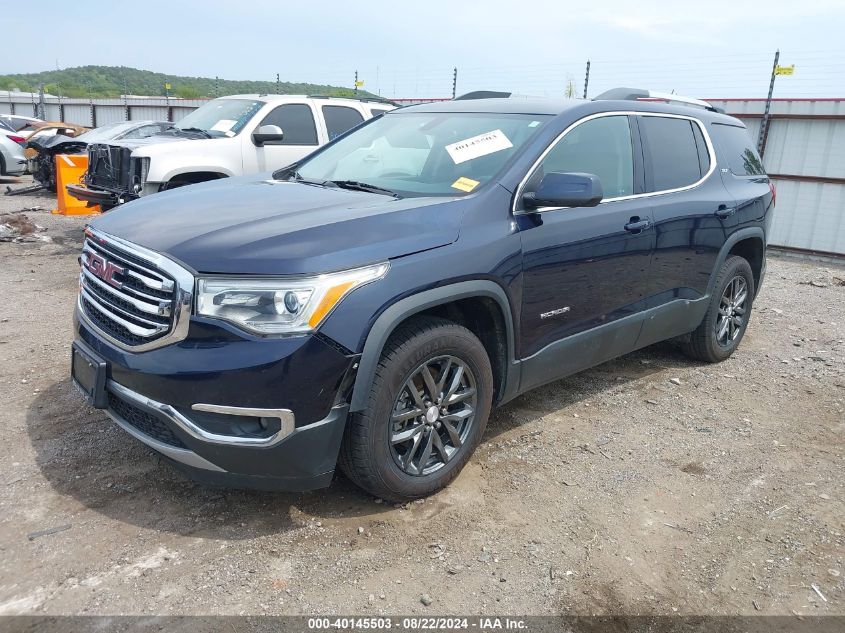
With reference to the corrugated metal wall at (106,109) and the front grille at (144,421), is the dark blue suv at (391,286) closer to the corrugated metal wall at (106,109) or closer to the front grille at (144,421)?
the front grille at (144,421)

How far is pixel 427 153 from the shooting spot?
390 centimetres

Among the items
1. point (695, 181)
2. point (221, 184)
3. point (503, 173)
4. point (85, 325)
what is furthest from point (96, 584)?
point (695, 181)

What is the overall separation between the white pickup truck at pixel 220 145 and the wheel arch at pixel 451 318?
5.10 m

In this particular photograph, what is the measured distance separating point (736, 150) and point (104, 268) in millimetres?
4647

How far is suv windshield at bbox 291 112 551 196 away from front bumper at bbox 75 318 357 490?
127 cm

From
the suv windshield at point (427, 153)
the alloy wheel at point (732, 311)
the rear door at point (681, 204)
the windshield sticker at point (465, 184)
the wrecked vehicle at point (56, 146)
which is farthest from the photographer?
the wrecked vehicle at point (56, 146)

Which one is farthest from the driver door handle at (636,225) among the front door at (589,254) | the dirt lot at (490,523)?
the dirt lot at (490,523)

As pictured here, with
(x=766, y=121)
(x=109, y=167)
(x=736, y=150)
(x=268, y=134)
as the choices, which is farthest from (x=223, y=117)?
(x=766, y=121)

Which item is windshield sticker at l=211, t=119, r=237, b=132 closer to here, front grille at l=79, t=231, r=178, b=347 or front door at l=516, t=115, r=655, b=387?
front grille at l=79, t=231, r=178, b=347

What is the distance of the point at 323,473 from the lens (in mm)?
2834

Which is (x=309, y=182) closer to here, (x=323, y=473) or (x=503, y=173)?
(x=503, y=173)

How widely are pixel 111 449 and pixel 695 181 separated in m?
4.09

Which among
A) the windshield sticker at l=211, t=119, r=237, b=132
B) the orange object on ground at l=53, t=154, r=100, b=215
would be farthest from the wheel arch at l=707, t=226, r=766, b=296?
the orange object on ground at l=53, t=154, r=100, b=215

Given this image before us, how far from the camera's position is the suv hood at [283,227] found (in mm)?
2691
